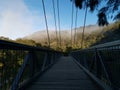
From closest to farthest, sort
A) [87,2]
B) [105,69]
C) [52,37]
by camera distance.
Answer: [105,69] < [87,2] < [52,37]

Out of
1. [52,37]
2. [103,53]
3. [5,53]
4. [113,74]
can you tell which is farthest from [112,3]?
[52,37]

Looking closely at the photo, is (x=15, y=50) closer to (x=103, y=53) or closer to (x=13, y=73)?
(x=13, y=73)

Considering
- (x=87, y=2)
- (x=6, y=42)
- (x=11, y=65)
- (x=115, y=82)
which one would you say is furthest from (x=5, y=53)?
(x=87, y=2)

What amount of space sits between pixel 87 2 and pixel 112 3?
0.82 m

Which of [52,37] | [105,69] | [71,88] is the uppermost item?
[52,37]

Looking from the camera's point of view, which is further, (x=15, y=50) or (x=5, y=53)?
(x=15, y=50)

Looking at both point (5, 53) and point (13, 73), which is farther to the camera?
point (13, 73)

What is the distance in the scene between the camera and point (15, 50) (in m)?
4.38

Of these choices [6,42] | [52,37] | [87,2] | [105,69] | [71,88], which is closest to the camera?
[6,42]

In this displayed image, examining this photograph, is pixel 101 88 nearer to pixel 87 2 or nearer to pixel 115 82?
pixel 115 82

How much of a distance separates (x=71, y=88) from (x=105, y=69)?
88 cm

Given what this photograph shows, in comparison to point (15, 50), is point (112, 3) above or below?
above

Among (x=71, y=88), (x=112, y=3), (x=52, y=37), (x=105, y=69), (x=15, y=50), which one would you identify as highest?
(x=52, y=37)

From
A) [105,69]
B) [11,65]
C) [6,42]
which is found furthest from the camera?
[105,69]
